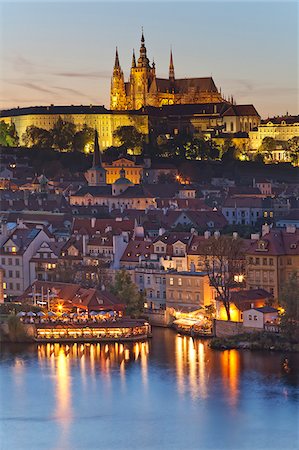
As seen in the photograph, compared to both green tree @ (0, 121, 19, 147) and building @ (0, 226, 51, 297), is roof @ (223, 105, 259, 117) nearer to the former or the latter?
green tree @ (0, 121, 19, 147)

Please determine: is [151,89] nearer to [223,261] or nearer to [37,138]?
[37,138]

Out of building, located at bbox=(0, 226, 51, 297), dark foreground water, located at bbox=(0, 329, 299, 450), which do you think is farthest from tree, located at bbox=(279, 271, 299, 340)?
building, located at bbox=(0, 226, 51, 297)

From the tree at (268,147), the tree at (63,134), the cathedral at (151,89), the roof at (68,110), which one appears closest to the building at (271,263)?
the tree at (268,147)

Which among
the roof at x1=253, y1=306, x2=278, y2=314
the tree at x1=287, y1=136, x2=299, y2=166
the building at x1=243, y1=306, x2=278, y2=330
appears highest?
the tree at x1=287, y1=136, x2=299, y2=166

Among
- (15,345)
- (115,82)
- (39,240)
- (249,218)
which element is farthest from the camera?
(115,82)

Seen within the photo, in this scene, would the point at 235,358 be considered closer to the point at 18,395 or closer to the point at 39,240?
the point at 18,395

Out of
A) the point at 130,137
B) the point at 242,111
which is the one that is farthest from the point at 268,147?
the point at 242,111

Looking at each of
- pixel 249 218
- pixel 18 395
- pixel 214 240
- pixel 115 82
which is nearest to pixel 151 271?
pixel 214 240
